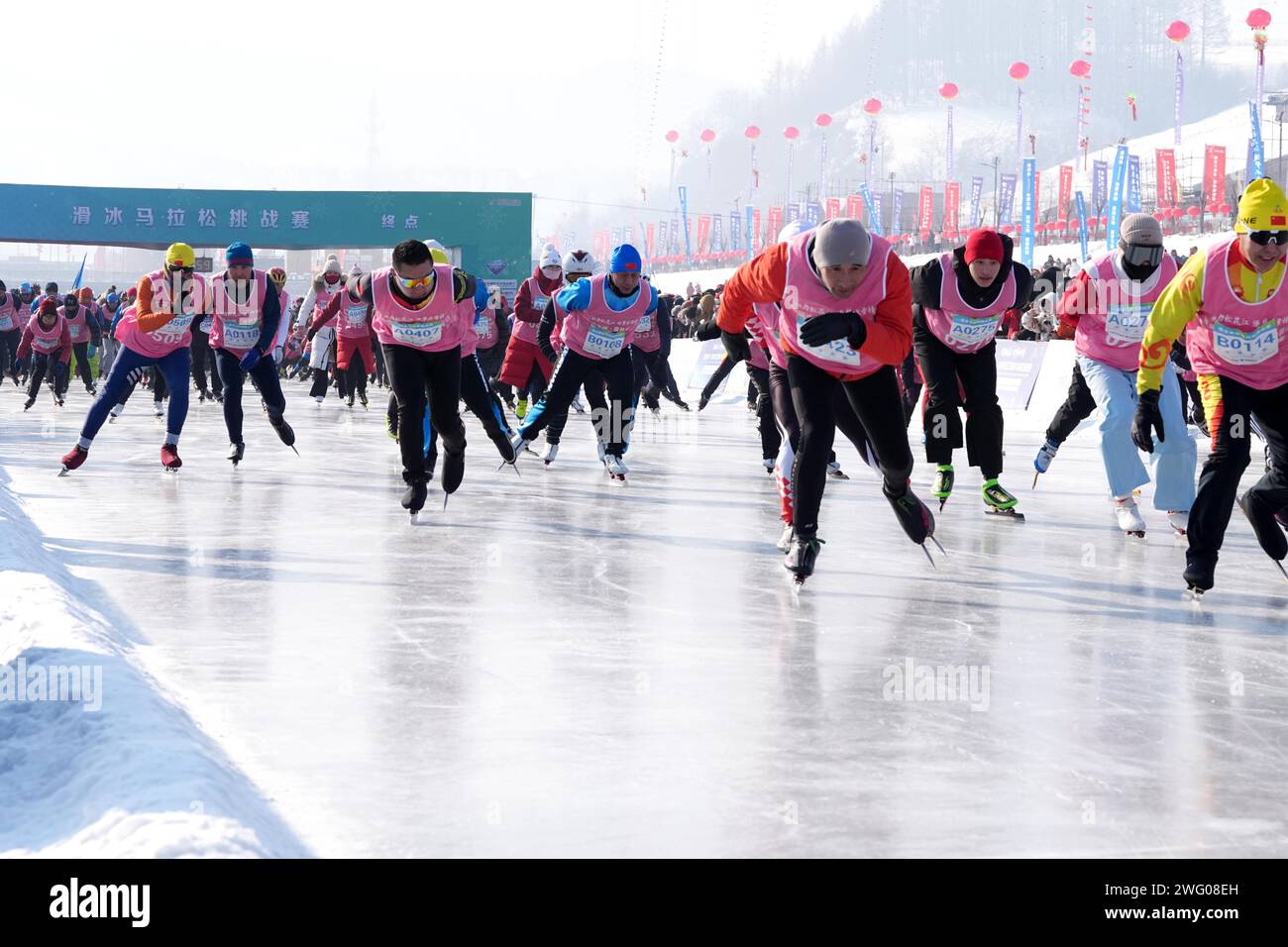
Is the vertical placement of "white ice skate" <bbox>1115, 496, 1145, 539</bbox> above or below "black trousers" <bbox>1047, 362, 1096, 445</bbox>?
below

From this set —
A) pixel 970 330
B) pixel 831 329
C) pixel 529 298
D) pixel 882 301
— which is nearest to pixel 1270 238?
pixel 882 301

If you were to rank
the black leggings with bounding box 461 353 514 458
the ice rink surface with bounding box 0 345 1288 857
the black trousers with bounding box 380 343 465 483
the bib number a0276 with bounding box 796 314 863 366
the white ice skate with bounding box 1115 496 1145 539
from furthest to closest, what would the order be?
the black leggings with bounding box 461 353 514 458
the black trousers with bounding box 380 343 465 483
the white ice skate with bounding box 1115 496 1145 539
the bib number a0276 with bounding box 796 314 863 366
the ice rink surface with bounding box 0 345 1288 857

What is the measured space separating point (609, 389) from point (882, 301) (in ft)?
16.7

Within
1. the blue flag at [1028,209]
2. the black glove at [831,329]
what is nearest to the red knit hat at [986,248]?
the black glove at [831,329]

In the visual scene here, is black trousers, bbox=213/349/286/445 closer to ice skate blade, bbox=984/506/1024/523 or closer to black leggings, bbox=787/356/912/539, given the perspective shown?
ice skate blade, bbox=984/506/1024/523

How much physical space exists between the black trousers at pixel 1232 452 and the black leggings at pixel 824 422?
123cm

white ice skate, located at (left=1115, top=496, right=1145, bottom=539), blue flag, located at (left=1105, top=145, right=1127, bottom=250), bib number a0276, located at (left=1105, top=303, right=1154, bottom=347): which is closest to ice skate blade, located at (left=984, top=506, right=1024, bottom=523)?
white ice skate, located at (left=1115, top=496, right=1145, bottom=539)

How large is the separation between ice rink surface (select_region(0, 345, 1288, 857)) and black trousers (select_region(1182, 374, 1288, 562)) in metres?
0.32

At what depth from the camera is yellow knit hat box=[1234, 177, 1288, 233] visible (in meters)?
6.21

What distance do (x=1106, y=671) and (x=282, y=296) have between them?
7.81 metres

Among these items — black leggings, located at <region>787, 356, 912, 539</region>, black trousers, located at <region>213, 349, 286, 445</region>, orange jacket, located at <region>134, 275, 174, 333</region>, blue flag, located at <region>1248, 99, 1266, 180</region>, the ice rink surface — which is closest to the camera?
the ice rink surface

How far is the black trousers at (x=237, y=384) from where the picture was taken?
471 inches

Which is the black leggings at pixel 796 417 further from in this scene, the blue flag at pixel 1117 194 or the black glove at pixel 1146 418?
the blue flag at pixel 1117 194
